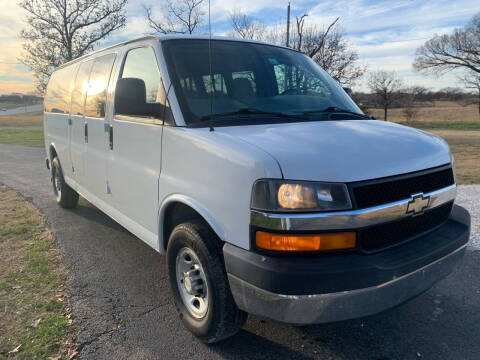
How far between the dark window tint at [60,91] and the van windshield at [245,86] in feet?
9.91

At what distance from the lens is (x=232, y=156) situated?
2342 mm

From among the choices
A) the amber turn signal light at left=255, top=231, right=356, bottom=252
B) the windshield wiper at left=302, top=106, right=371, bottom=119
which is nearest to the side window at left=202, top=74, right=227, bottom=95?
the windshield wiper at left=302, top=106, right=371, bottom=119

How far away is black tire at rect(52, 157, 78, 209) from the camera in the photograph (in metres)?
6.19

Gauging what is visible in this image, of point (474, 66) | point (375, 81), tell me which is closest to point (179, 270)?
point (474, 66)

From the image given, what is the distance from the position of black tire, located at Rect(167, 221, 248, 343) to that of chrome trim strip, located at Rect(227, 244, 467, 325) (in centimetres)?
16

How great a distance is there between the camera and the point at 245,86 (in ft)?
10.5

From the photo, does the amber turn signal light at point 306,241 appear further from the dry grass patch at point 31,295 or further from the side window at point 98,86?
the side window at point 98,86

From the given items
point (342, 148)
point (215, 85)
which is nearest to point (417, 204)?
point (342, 148)

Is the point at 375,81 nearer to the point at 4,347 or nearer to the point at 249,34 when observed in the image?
the point at 249,34

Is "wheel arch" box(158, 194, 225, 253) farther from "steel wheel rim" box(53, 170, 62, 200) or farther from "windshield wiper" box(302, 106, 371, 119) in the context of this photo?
"steel wheel rim" box(53, 170, 62, 200)

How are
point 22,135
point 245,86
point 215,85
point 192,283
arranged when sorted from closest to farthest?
point 192,283 < point 215,85 < point 245,86 < point 22,135

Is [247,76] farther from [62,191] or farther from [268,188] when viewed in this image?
[62,191]

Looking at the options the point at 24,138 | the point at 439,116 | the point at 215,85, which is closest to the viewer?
the point at 215,85

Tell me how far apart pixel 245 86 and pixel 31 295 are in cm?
264
